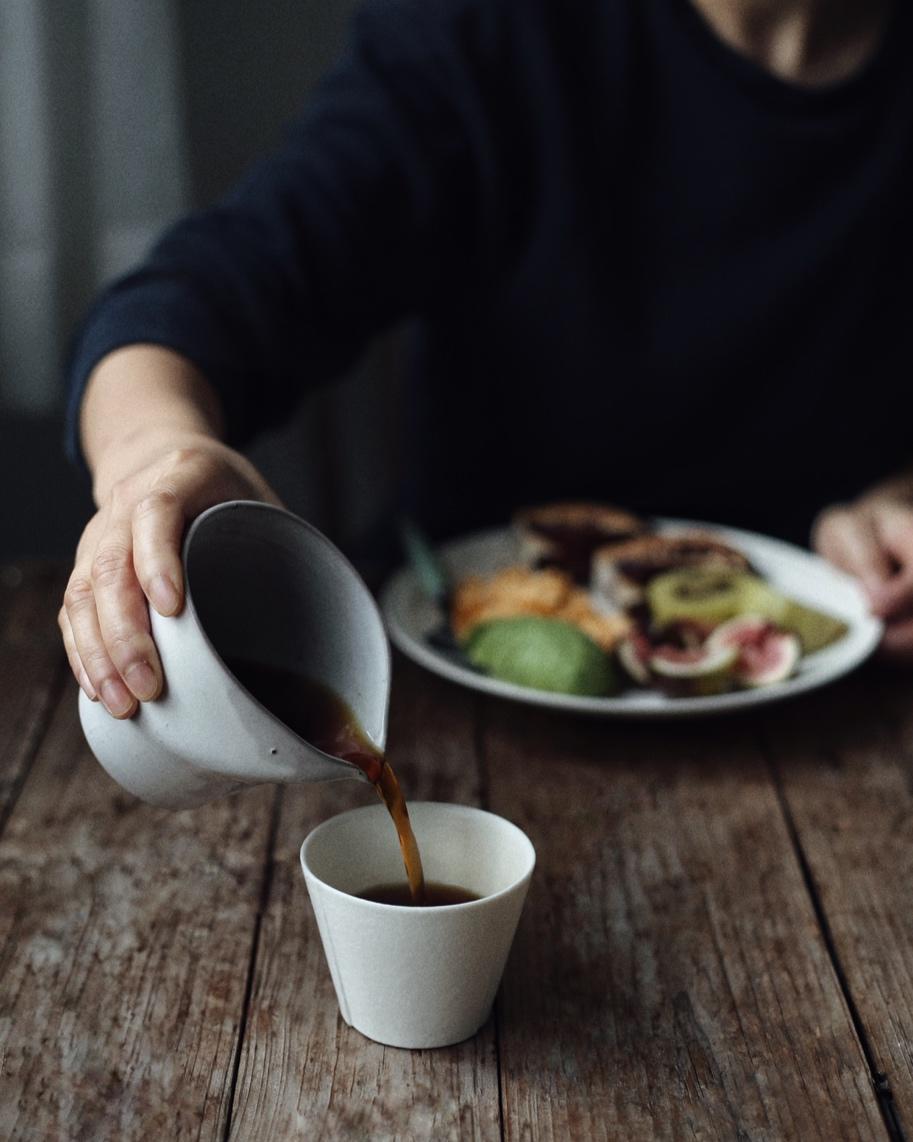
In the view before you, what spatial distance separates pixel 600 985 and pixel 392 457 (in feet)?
5.75

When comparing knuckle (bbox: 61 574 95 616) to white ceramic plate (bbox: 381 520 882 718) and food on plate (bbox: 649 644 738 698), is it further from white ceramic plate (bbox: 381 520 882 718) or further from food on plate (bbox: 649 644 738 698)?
food on plate (bbox: 649 644 738 698)

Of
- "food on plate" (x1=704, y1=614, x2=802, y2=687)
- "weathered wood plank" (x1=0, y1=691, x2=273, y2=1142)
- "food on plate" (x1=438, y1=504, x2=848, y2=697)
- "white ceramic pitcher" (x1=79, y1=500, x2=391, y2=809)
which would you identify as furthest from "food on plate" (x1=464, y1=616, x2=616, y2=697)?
"white ceramic pitcher" (x1=79, y1=500, x2=391, y2=809)

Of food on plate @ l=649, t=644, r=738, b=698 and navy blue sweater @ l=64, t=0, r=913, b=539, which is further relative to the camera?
navy blue sweater @ l=64, t=0, r=913, b=539

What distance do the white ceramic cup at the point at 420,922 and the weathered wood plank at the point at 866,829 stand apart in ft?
0.89

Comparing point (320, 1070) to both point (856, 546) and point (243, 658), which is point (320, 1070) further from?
point (856, 546)

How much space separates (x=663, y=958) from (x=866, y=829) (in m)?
0.28

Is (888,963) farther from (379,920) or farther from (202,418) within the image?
(202,418)

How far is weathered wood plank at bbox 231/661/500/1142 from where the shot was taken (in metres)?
0.81

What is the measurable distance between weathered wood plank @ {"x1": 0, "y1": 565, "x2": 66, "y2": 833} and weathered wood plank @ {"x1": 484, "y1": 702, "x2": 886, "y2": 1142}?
0.45 metres

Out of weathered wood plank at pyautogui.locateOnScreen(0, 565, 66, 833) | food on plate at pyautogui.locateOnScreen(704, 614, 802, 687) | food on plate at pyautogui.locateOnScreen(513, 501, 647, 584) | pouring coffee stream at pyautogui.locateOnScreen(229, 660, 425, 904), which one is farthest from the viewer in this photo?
food on plate at pyautogui.locateOnScreen(513, 501, 647, 584)

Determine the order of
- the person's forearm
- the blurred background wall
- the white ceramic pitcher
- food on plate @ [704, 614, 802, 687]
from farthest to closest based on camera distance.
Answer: the blurred background wall < food on plate @ [704, 614, 802, 687] < the person's forearm < the white ceramic pitcher

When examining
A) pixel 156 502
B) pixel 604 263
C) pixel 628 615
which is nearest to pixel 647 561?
pixel 628 615

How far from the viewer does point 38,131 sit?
2.34m

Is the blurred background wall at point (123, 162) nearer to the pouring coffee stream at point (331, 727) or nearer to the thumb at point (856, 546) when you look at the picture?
the thumb at point (856, 546)
